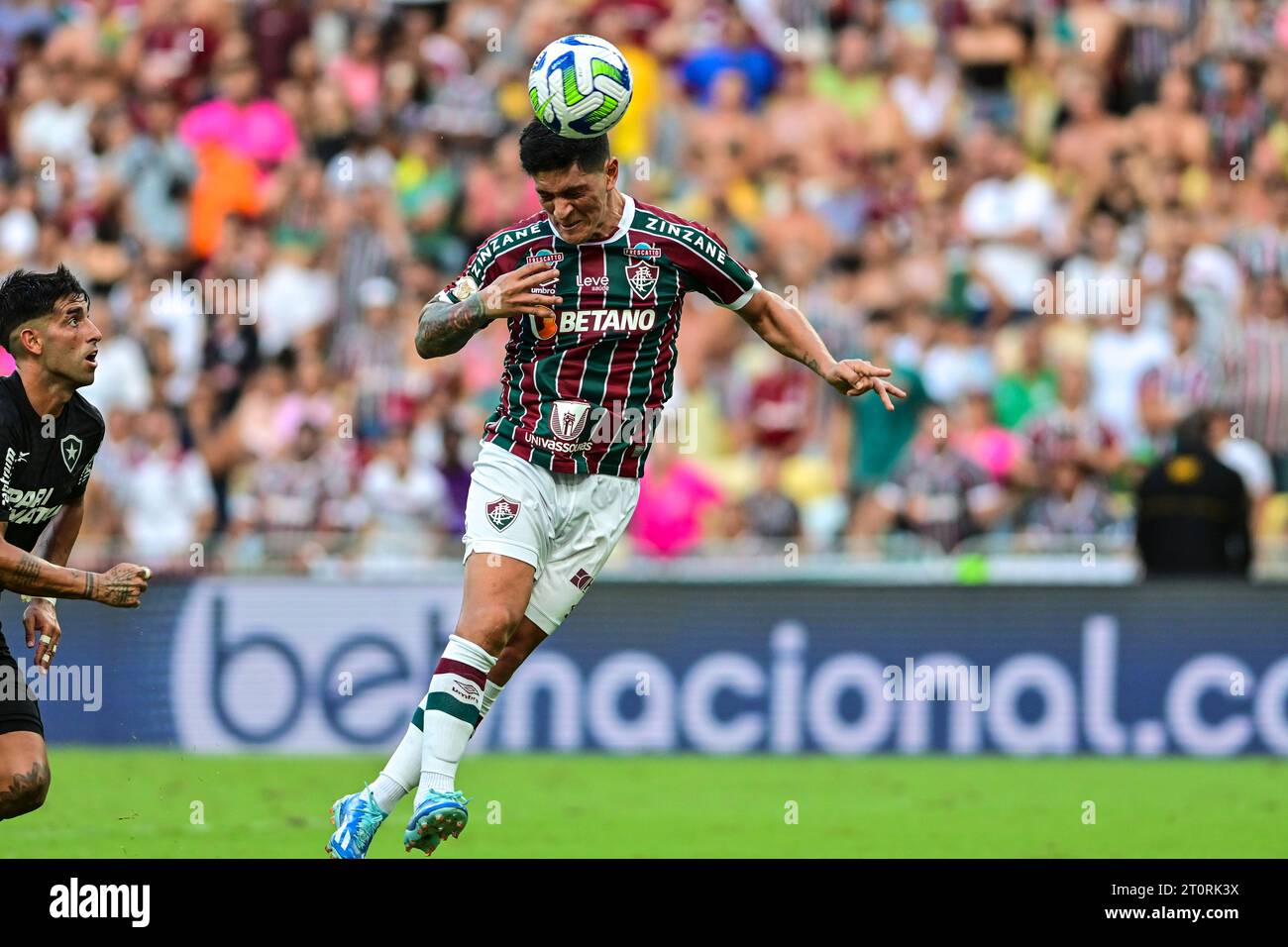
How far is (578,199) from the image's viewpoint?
9391 millimetres

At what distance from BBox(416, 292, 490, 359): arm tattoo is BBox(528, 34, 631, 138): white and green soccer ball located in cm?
81

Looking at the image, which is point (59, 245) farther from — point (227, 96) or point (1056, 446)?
point (1056, 446)

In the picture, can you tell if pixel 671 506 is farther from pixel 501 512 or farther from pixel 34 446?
pixel 34 446

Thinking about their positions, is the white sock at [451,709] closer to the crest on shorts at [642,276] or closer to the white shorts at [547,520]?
the white shorts at [547,520]

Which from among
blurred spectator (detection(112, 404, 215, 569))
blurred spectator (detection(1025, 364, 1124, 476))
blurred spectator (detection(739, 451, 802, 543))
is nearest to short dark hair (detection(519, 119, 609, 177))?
blurred spectator (detection(739, 451, 802, 543))

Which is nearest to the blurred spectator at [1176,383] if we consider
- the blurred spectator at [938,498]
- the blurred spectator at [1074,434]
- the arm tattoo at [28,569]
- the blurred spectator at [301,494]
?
the blurred spectator at [1074,434]

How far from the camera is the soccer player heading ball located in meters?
9.30

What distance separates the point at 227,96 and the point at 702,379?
18.1 ft

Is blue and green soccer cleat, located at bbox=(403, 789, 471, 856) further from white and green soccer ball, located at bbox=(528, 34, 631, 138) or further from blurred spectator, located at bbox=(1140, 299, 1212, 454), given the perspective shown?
blurred spectator, located at bbox=(1140, 299, 1212, 454)

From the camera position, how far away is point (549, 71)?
9.28 meters

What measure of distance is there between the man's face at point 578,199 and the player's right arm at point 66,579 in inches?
88.5
